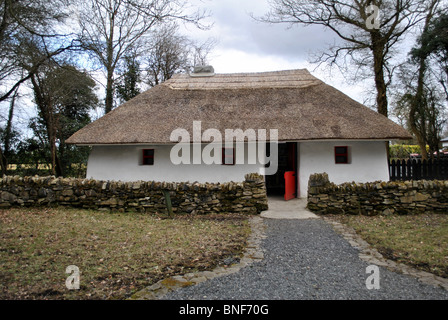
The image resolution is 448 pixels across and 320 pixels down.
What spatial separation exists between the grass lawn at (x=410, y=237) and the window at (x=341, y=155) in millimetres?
3620

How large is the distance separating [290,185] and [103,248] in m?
7.43

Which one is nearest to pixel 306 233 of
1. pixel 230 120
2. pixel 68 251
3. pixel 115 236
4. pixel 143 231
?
pixel 143 231

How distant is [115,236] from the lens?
6.00m

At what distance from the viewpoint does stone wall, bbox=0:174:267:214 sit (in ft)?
27.5

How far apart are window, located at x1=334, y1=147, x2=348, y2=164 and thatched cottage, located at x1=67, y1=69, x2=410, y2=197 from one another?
37 millimetres

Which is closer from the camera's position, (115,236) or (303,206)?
(115,236)

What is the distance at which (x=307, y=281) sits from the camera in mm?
3883

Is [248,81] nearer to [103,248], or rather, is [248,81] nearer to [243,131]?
[243,131]

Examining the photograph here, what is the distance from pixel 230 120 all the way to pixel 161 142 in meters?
2.74

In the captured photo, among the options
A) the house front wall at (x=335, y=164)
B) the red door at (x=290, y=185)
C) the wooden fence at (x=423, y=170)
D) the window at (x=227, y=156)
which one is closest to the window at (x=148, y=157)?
the window at (x=227, y=156)

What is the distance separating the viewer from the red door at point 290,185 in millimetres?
10641

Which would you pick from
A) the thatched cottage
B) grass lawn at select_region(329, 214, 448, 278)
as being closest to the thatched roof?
the thatched cottage

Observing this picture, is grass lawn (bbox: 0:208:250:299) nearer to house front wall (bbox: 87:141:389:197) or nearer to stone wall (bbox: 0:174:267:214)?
stone wall (bbox: 0:174:267:214)
